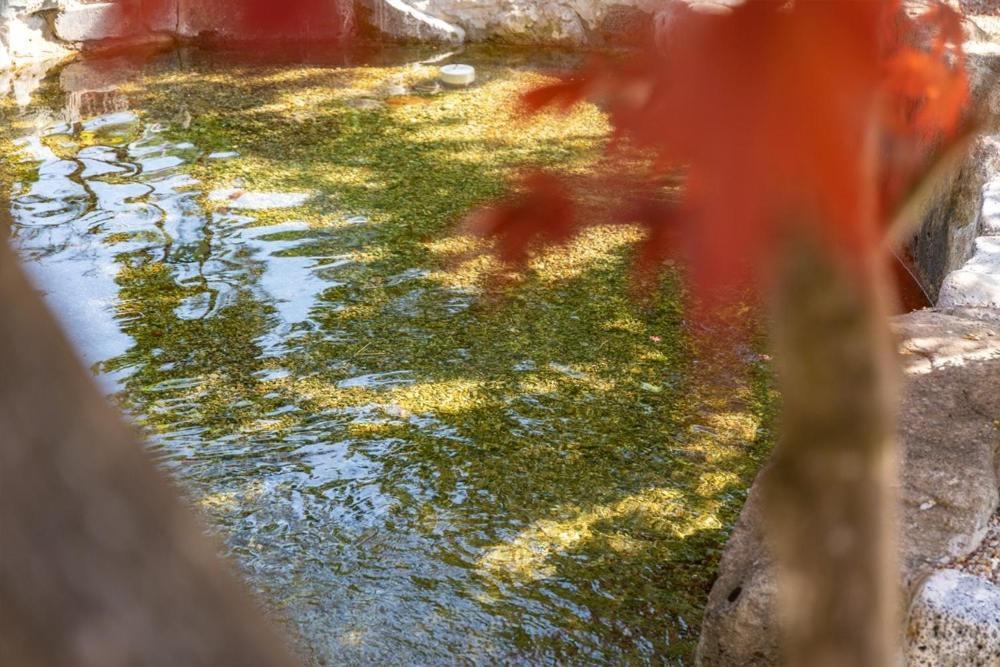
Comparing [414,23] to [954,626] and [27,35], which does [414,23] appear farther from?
[954,626]

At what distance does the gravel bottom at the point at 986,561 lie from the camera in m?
1.92

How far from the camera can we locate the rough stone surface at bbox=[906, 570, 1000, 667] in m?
1.74

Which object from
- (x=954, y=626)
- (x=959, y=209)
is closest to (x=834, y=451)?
(x=954, y=626)

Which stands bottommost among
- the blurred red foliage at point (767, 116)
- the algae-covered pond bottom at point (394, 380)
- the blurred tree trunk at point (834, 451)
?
the algae-covered pond bottom at point (394, 380)

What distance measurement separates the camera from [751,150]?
608mm

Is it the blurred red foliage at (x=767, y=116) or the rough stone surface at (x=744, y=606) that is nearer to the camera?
the blurred red foliage at (x=767, y=116)

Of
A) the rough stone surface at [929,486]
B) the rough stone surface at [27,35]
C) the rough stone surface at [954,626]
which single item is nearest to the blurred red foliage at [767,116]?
the rough stone surface at [954,626]

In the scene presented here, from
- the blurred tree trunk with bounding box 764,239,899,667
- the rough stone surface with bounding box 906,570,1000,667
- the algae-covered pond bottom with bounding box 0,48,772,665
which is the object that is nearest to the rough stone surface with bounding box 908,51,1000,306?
the algae-covered pond bottom with bounding box 0,48,772,665

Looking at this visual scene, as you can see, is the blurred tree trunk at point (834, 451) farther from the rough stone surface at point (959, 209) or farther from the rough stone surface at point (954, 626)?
the rough stone surface at point (959, 209)

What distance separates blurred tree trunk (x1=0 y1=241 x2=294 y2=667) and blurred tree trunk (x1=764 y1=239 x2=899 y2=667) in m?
0.31

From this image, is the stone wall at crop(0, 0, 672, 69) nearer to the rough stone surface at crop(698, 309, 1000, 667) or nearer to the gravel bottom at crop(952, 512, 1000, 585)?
the rough stone surface at crop(698, 309, 1000, 667)

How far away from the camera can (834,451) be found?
614mm

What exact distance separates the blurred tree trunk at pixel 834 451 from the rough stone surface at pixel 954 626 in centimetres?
122

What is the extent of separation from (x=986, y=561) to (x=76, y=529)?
1808 mm
